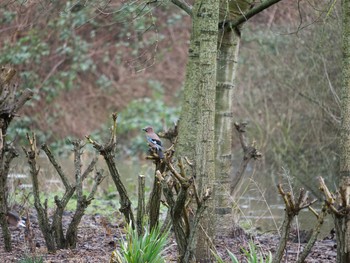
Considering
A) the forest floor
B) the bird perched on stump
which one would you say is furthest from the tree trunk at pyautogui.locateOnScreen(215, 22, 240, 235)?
the bird perched on stump

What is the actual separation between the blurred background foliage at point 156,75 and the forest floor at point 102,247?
177cm

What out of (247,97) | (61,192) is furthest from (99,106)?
(61,192)

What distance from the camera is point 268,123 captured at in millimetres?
15406

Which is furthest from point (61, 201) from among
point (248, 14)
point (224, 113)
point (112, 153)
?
point (248, 14)

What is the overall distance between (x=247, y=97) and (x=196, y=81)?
9.67 meters

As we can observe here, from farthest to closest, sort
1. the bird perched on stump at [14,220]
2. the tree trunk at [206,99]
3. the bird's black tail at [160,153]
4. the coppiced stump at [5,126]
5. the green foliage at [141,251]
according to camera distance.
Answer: the bird perched on stump at [14,220]
the coppiced stump at [5,126]
the bird's black tail at [160,153]
the tree trunk at [206,99]
the green foliage at [141,251]

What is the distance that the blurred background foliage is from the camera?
1270 centimetres

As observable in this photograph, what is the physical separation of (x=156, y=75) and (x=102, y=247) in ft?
61.7

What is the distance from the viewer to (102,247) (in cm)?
734

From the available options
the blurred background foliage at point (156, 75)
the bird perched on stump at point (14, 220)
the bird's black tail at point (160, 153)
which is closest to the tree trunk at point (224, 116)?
the blurred background foliage at point (156, 75)

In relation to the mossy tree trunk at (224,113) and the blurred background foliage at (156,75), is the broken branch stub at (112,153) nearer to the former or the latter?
the blurred background foliage at (156,75)

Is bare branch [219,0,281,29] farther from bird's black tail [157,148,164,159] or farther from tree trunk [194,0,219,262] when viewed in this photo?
bird's black tail [157,148,164,159]

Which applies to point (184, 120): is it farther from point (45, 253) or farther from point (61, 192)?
point (61, 192)

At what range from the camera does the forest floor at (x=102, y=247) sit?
6664 mm
